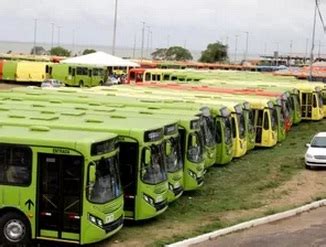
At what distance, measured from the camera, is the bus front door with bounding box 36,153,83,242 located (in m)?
13.6

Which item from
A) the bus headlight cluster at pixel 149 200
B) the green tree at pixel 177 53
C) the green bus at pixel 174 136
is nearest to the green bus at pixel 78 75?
the green bus at pixel 174 136

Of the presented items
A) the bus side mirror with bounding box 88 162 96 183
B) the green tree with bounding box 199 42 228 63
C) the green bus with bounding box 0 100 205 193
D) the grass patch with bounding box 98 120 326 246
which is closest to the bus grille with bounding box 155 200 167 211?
the grass patch with bounding box 98 120 326 246

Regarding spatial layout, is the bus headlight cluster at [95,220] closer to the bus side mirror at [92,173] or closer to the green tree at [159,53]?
the bus side mirror at [92,173]

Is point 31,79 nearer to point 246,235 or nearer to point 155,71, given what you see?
point 155,71

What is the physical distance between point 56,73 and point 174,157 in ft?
160

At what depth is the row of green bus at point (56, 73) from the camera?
211 feet

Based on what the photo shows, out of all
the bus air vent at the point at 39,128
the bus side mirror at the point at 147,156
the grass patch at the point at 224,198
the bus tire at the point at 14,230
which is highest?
the bus air vent at the point at 39,128

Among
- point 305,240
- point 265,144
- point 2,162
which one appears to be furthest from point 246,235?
point 265,144

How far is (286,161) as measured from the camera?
2619cm

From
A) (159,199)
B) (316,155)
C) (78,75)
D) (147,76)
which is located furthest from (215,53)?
(159,199)

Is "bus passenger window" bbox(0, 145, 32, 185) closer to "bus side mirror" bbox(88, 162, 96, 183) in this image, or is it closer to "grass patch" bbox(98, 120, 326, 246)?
"bus side mirror" bbox(88, 162, 96, 183)

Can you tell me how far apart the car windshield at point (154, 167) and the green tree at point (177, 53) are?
464ft

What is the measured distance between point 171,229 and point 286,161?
1106 centimetres

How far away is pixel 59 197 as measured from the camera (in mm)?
13656
